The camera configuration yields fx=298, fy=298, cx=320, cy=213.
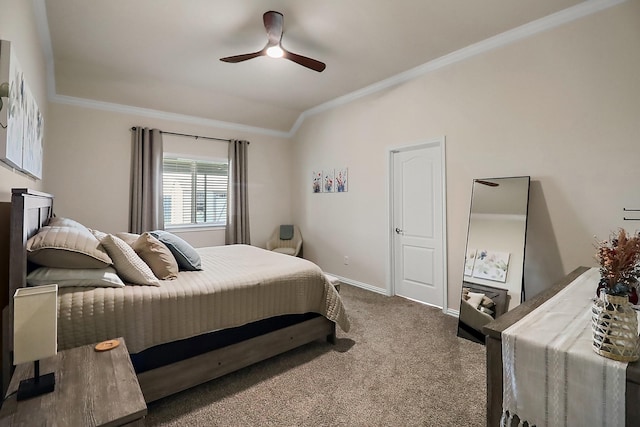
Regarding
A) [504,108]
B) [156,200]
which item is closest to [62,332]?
[156,200]

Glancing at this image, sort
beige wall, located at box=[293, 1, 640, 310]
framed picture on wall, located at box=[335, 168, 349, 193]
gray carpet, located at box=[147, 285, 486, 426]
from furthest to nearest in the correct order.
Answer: framed picture on wall, located at box=[335, 168, 349, 193], beige wall, located at box=[293, 1, 640, 310], gray carpet, located at box=[147, 285, 486, 426]

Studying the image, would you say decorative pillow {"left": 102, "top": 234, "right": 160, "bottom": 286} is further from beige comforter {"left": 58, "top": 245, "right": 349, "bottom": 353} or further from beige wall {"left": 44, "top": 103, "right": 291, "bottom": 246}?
beige wall {"left": 44, "top": 103, "right": 291, "bottom": 246}

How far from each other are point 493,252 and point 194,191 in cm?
432

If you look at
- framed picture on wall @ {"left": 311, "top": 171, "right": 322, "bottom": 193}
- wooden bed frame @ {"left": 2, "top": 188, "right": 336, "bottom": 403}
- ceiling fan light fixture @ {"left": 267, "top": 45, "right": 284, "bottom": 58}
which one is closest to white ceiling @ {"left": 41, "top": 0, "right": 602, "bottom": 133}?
ceiling fan light fixture @ {"left": 267, "top": 45, "right": 284, "bottom": 58}

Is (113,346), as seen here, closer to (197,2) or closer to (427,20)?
(197,2)

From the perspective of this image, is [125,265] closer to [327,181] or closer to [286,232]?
[327,181]

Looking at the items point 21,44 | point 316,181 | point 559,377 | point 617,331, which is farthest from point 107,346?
point 316,181

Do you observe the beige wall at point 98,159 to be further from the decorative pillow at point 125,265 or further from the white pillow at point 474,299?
the white pillow at point 474,299

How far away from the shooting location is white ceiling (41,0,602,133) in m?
2.47

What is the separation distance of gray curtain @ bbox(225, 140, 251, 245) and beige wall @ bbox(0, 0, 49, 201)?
257cm

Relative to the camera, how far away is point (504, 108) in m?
2.90

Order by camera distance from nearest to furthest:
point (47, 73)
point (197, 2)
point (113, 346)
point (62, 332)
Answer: point (113, 346) < point (62, 332) < point (197, 2) < point (47, 73)

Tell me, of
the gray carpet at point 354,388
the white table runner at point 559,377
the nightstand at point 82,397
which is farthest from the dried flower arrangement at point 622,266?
the nightstand at point 82,397

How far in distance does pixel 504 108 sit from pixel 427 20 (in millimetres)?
1122
